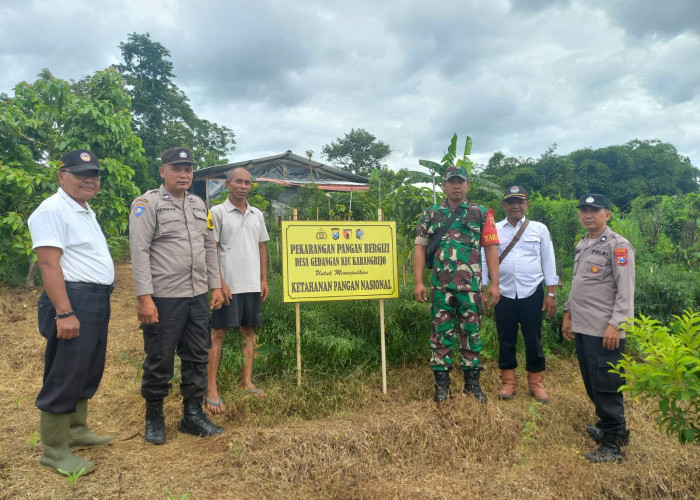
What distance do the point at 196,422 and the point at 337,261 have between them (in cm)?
174

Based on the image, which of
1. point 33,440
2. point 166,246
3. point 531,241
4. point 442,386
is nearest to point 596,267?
point 531,241

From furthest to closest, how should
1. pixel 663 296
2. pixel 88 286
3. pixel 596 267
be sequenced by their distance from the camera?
pixel 663 296 → pixel 596 267 → pixel 88 286

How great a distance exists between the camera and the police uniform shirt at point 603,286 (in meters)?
3.03

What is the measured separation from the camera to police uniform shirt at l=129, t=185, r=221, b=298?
312cm

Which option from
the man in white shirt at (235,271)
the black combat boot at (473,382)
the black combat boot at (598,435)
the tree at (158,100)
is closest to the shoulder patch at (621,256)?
the black combat boot at (598,435)

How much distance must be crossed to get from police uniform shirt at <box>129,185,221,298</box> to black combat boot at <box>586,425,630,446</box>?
9.86 ft

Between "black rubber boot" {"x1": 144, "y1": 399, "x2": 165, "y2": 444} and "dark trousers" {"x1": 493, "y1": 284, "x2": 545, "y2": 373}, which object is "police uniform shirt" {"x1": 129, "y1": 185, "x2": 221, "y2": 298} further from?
"dark trousers" {"x1": 493, "y1": 284, "x2": 545, "y2": 373}

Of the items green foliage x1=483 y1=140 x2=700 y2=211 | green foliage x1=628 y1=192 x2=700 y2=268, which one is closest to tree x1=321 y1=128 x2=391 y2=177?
green foliage x1=483 y1=140 x2=700 y2=211

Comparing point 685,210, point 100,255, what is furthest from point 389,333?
point 685,210

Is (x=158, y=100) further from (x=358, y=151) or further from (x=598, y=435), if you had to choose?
(x=598, y=435)

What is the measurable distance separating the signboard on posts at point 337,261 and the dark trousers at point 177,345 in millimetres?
887

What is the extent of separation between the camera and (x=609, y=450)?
3.07m

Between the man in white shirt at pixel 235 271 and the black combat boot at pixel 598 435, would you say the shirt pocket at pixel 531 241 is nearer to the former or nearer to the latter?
the black combat boot at pixel 598 435

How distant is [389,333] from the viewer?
15.2 feet
